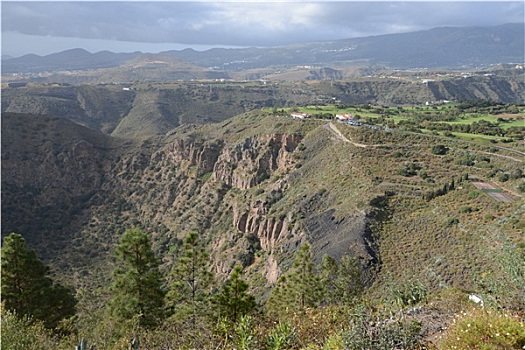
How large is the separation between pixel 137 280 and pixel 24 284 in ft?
23.3

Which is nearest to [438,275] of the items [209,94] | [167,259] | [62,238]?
[167,259]

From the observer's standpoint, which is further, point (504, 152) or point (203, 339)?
point (504, 152)

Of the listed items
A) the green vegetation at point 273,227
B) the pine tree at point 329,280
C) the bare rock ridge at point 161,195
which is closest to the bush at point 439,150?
the green vegetation at point 273,227

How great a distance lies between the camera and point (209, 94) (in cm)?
15788

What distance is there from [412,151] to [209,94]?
394ft

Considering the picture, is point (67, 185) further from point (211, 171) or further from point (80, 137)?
point (211, 171)

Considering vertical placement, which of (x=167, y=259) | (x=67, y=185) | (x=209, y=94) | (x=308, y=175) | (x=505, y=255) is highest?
(x=209, y=94)

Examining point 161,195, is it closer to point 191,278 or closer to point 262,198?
point 262,198

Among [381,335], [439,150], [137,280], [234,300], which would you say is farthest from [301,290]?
[439,150]

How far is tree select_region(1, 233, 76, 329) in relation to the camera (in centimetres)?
2125

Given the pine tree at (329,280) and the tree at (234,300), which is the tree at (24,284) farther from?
the pine tree at (329,280)

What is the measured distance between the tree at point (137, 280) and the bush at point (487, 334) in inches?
594

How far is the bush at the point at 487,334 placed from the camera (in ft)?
25.8

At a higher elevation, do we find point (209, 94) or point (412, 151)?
point (209, 94)
